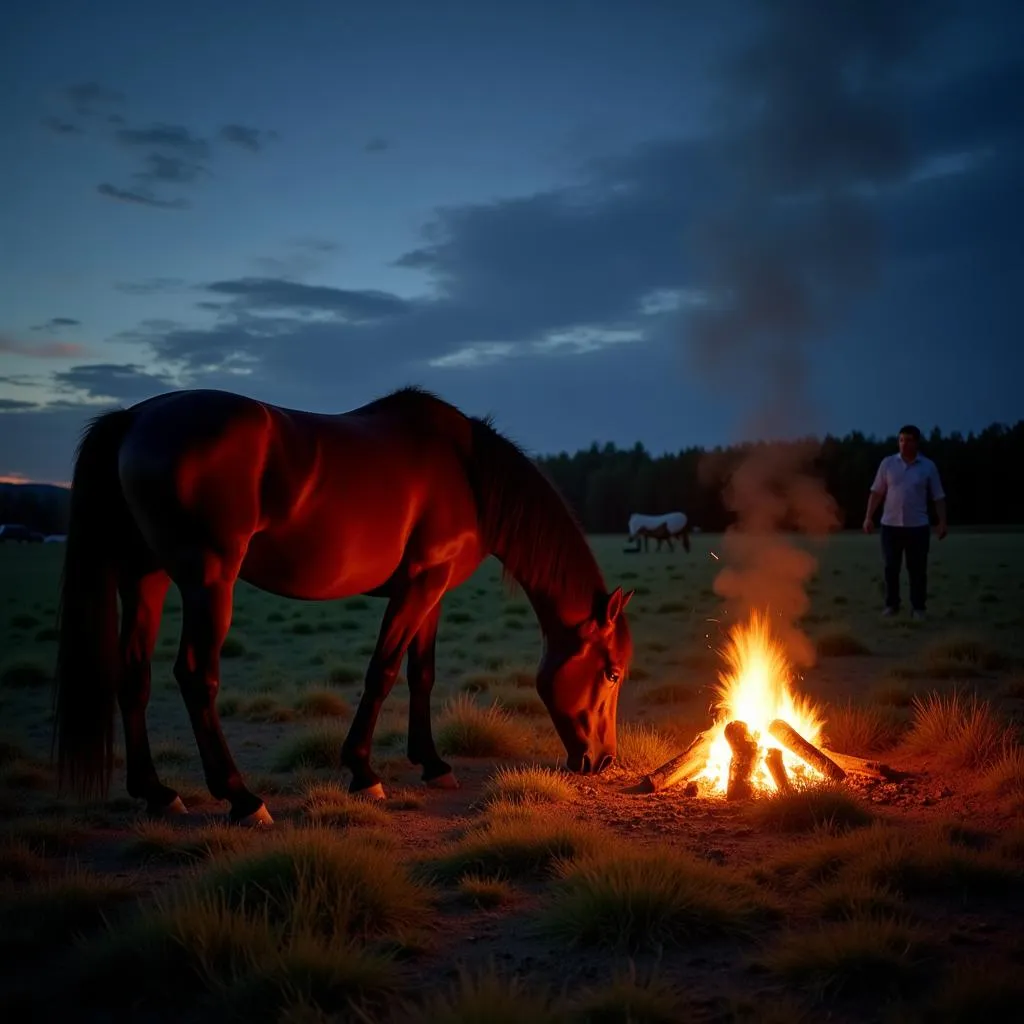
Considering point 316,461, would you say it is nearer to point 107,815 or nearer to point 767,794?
point 107,815

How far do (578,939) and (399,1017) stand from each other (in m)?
0.91

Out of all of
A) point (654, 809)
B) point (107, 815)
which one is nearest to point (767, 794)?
point (654, 809)

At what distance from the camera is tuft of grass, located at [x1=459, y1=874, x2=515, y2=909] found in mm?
3891

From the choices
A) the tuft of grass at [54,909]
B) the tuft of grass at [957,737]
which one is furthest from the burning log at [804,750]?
the tuft of grass at [54,909]

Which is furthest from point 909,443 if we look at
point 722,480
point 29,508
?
point 29,508

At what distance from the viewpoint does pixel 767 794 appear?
554 cm

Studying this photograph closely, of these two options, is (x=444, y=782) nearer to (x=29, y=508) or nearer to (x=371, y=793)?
(x=371, y=793)

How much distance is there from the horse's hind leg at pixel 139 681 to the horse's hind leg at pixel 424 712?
1.63 m

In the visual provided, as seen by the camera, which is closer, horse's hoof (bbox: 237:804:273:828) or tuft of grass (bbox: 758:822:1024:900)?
tuft of grass (bbox: 758:822:1024:900)

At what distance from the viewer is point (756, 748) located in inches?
236

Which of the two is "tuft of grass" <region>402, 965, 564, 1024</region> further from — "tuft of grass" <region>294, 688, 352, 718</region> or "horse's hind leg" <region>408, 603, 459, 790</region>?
"tuft of grass" <region>294, 688, 352, 718</region>

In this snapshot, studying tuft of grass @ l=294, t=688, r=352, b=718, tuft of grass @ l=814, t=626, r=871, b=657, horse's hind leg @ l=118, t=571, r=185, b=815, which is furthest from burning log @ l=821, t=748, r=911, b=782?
tuft of grass @ l=814, t=626, r=871, b=657

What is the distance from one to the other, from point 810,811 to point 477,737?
3.12 m

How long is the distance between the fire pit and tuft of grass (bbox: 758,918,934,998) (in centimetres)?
216
